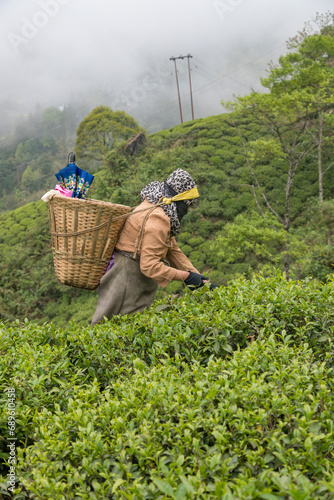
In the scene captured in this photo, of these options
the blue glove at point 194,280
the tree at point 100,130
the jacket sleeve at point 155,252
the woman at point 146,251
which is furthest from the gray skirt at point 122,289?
the tree at point 100,130

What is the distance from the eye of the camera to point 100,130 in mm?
18312

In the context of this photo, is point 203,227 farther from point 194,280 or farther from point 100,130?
point 100,130

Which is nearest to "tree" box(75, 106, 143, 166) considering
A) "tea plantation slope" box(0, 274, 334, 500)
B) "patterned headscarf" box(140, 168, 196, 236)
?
"patterned headscarf" box(140, 168, 196, 236)

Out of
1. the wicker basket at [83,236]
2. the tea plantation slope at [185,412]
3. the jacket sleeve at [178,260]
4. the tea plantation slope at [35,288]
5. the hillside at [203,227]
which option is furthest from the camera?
the tea plantation slope at [35,288]

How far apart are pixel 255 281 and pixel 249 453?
1.54m

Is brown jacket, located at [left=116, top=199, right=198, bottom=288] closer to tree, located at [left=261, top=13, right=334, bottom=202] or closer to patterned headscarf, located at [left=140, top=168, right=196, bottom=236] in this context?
patterned headscarf, located at [left=140, top=168, right=196, bottom=236]

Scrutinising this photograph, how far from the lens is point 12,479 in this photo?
4.55 ft

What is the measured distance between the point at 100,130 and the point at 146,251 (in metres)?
16.9

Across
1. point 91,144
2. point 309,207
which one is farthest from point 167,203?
point 91,144

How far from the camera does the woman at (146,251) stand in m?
2.59

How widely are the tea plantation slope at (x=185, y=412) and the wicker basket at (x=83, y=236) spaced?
0.53m

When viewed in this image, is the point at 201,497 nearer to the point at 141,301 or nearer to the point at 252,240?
the point at 141,301

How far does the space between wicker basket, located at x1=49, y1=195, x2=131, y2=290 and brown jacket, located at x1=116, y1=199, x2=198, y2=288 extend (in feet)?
0.24

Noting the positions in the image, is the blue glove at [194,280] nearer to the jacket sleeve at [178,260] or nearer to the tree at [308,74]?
the jacket sleeve at [178,260]
